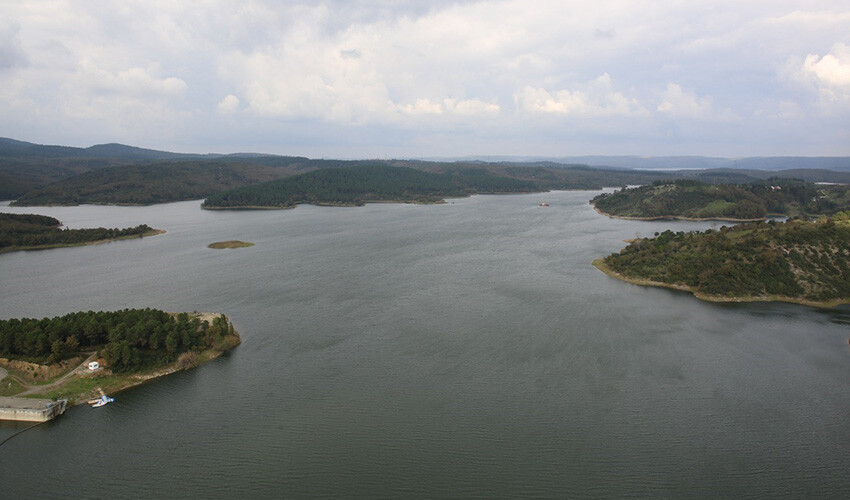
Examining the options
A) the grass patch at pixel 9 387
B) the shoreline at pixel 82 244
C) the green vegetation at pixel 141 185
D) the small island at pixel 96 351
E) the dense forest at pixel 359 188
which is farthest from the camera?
the green vegetation at pixel 141 185

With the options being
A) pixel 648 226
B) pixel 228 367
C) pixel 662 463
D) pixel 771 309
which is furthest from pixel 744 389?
pixel 648 226

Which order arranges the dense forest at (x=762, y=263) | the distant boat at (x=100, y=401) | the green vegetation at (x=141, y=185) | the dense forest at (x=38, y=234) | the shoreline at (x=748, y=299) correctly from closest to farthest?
the distant boat at (x=100, y=401)
the shoreline at (x=748, y=299)
the dense forest at (x=762, y=263)
the dense forest at (x=38, y=234)
the green vegetation at (x=141, y=185)

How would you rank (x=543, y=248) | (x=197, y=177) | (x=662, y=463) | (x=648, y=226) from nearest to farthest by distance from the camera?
1. (x=662, y=463)
2. (x=543, y=248)
3. (x=648, y=226)
4. (x=197, y=177)

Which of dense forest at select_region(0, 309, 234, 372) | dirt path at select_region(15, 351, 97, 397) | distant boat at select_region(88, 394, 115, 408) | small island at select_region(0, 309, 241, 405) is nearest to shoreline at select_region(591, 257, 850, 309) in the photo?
small island at select_region(0, 309, 241, 405)

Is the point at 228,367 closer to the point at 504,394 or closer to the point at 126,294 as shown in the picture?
the point at 504,394

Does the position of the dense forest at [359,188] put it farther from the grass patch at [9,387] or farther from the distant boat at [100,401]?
the distant boat at [100,401]

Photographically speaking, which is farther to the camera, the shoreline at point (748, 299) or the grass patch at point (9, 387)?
the shoreline at point (748, 299)

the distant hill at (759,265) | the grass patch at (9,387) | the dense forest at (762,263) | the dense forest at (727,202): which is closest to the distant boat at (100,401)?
the grass patch at (9,387)
